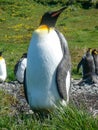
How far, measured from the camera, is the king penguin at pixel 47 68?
7414 mm

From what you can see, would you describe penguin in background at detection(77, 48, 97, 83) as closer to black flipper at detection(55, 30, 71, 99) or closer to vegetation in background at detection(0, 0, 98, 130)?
vegetation in background at detection(0, 0, 98, 130)

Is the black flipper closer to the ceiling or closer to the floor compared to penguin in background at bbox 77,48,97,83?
closer to the ceiling

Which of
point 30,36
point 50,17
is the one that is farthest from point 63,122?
point 30,36

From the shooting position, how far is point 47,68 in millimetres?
7488

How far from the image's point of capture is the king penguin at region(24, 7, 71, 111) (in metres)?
7.41

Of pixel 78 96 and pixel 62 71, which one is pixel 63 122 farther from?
pixel 78 96

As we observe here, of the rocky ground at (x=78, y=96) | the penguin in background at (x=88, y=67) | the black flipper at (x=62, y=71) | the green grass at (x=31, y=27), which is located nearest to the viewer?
the black flipper at (x=62, y=71)

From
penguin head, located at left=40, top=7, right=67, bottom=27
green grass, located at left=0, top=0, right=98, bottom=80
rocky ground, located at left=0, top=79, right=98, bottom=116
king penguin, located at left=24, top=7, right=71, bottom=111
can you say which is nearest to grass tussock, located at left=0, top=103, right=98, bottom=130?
king penguin, located at left=24, top=7, right=71, bottom=111

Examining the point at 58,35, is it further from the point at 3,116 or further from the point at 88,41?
the point at 88,41

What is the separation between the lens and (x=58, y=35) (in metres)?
7.61

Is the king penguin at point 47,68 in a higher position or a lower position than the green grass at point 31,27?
higher

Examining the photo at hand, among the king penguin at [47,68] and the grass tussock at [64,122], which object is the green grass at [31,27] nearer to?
the king penguin at [47,68]

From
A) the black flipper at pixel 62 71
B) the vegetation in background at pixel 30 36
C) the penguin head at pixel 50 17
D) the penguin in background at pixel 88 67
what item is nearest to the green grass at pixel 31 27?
the vegetation in background at pixel 30 36

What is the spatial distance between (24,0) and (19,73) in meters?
25.0
